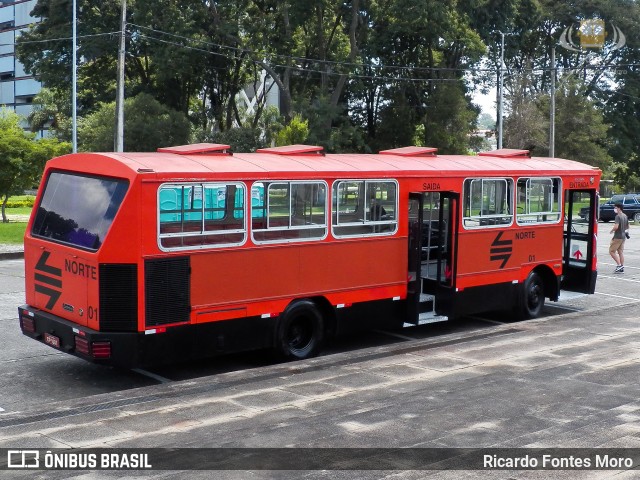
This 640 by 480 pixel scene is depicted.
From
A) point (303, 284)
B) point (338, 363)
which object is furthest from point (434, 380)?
point (303, 284)

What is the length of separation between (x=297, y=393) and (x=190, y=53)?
36.3 m

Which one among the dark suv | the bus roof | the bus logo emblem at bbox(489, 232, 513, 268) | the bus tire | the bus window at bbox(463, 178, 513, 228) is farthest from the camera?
the dark suv

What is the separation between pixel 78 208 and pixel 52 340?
5.38ft

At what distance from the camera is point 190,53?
44.1 m

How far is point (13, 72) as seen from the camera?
95938 millimetres

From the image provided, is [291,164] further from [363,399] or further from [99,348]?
[363,399]

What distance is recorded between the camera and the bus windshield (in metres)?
10.5

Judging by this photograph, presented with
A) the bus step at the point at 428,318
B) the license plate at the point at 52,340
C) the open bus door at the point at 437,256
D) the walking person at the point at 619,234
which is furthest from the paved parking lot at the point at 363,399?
the walking person at the point at 619,234

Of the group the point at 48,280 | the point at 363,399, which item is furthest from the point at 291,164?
the point at 363,399

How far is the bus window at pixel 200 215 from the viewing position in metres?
10.7

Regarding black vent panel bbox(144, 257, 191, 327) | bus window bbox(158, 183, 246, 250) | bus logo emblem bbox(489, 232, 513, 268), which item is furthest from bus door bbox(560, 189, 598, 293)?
black vent panel bbox(144, 257, 191, 327)

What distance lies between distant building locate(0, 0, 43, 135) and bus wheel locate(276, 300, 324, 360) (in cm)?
8647

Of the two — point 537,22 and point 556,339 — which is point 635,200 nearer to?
point 537,22

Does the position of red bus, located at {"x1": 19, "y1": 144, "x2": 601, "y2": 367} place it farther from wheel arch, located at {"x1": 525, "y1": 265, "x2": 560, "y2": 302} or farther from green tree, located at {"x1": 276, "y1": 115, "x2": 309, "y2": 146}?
green tree, located at {"x1": 276, "y1": 115, "x2": 309, "y2": 146}
